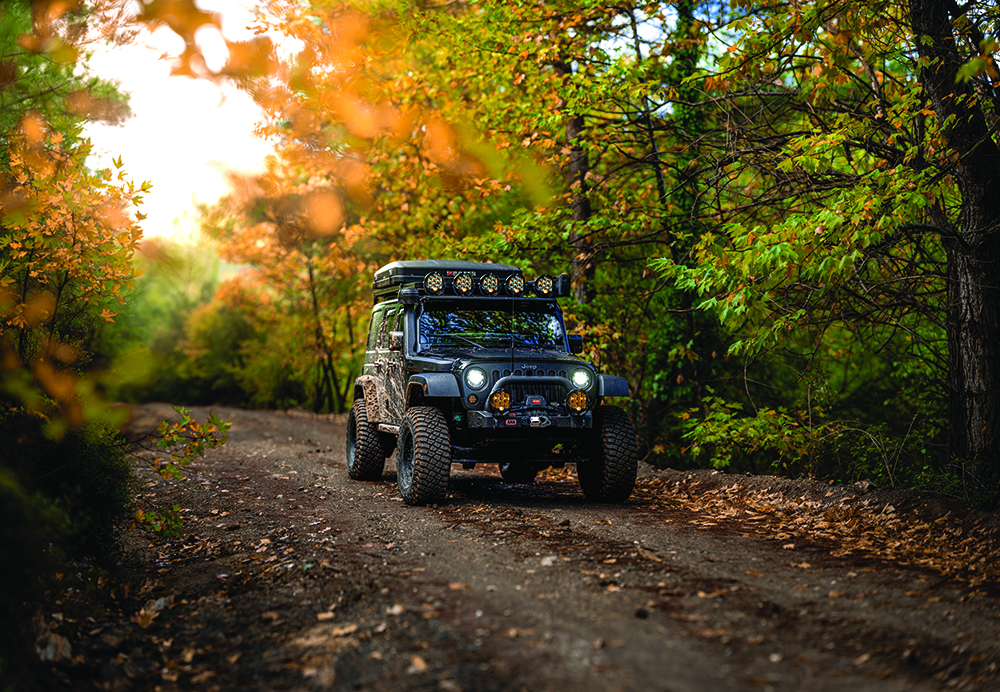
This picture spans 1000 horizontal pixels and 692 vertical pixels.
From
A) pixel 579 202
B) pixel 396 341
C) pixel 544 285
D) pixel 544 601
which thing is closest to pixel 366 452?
pixel 396 341

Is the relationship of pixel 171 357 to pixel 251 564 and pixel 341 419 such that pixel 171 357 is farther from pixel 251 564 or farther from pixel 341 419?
pixel 251 564

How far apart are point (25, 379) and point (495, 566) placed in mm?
3521

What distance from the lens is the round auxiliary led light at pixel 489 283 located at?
8.52 meters

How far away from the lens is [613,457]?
25.7ft

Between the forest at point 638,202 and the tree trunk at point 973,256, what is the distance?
1.0 inches

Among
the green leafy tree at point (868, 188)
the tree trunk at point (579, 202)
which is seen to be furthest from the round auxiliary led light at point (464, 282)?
the tree trunk at point (579, 202)

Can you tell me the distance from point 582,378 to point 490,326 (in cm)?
144

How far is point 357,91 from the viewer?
14.0m

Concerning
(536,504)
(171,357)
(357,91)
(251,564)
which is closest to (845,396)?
(536,504)

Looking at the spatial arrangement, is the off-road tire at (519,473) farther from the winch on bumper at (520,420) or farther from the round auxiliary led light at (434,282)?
the round auxiliary led light at (434,282)

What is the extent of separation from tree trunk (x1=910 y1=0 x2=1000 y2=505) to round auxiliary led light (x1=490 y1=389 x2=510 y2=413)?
4.34m

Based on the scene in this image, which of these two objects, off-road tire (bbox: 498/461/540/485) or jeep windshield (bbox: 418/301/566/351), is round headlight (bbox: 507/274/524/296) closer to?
jeep windshield (bbox: 418/301/566/351)

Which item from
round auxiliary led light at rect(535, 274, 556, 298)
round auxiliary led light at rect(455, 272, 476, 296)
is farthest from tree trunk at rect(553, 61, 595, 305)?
round auxiliary led light at rect(455, 272, 476, 296)

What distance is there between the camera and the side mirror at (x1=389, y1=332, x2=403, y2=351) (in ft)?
28.1
